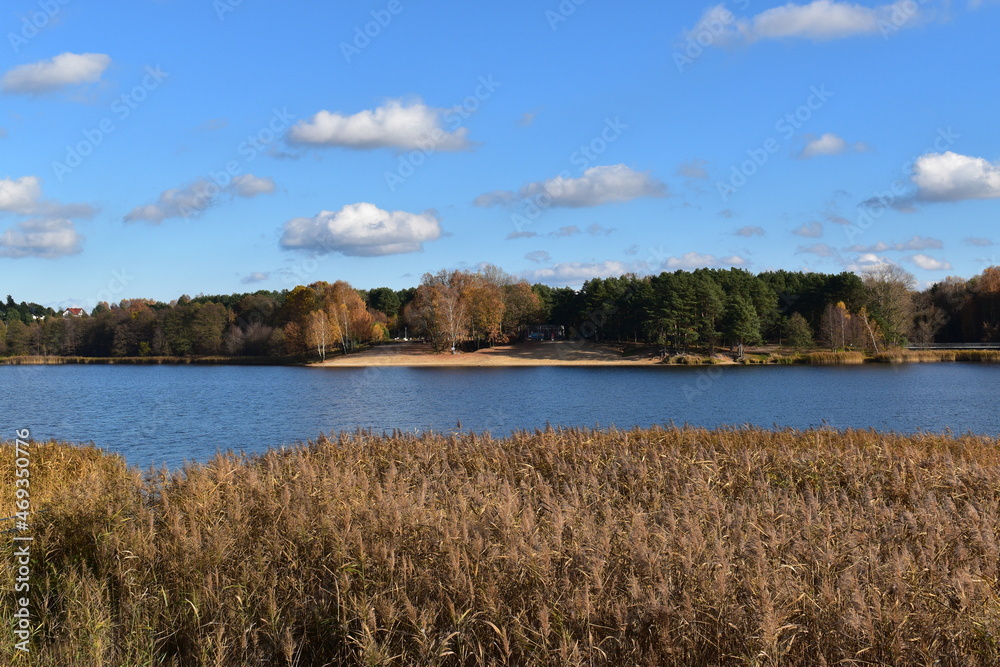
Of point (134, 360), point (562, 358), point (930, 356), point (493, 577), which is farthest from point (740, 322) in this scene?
point (134, 360)

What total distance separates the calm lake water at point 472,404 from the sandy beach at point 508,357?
17.2m

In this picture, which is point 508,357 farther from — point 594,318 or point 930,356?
point 930,356

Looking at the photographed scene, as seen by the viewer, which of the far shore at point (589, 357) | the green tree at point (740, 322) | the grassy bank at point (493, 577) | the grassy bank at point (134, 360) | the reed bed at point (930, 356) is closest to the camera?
the grassy bank at point (493, 577)

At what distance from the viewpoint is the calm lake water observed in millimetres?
31391

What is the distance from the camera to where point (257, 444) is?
1079 inches

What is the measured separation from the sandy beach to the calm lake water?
17.2 metres

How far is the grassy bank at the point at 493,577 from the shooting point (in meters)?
5.51

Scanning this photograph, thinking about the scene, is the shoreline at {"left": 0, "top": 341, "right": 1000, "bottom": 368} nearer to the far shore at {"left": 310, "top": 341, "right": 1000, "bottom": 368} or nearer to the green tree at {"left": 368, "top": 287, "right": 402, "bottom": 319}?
the far shore at {"left": 310, "top": 341, "right": 1000, "bottom": 368}

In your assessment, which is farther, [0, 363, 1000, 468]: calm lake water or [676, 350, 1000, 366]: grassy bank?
[676, 350, 1000, 366]: grassy bank

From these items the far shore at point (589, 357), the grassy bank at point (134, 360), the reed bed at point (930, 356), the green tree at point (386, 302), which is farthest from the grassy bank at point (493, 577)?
the green tree at point (386, 302)

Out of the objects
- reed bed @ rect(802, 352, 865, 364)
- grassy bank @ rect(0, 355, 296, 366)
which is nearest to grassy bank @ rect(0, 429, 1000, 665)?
reed bed @ rect(802, 352, 865, 364)

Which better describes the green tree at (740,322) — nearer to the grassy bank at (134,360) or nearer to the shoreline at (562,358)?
the shoreline at (562,358)

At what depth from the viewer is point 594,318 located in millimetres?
104438

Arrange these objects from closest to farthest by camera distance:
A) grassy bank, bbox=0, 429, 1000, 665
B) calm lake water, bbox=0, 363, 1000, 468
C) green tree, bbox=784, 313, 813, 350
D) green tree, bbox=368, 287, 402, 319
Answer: grassy bank, bbox=0, 429, 1000, 665
calm lake water, bbox=0, 363, 1000, 468
green tree, bbox=784, 313, 813, 350
green tree, bbox=368, 287, 402, 319
